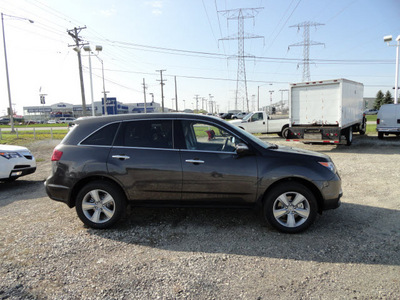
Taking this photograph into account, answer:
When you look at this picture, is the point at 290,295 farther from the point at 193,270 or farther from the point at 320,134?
the point at 320,134

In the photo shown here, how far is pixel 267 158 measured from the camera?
3.85 meters

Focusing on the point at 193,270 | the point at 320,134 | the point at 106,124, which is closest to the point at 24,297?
the point at 193,270

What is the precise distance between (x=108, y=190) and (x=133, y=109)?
316ft

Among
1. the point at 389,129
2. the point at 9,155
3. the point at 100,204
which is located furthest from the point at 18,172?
the point at 389,129

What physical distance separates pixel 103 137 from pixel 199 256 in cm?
227

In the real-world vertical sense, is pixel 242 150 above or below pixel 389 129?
above

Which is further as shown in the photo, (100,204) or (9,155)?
(9,155)

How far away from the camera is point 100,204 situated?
405 centimetres

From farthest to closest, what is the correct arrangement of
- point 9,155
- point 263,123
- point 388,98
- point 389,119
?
point 388,98
point 263,123
point 389,119
point 9,155

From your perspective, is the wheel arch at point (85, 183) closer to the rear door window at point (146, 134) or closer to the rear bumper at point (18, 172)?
the rear door window at point (146, 134)

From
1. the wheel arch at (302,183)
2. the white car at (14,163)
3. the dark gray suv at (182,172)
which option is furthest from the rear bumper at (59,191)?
the white car at (14,163)

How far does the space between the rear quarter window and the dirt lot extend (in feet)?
4.37

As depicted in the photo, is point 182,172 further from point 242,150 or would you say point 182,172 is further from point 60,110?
point 60,110

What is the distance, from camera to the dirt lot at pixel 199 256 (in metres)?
2.71
